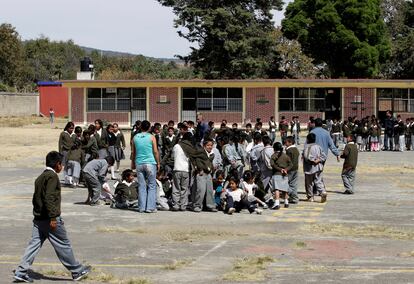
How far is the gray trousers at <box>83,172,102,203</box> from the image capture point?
17281mm

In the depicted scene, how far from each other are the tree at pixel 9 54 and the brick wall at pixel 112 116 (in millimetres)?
40232

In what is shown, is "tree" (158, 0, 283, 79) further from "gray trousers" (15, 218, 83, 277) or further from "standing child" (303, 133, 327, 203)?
"gray trousers" (15, 218, 83, 277)

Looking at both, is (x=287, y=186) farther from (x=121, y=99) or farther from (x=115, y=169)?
(x=121, y=99)

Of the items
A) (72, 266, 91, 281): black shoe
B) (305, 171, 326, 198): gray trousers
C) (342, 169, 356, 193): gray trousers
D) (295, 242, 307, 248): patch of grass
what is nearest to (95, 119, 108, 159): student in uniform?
(305, 171, 326, 198): gray trousers

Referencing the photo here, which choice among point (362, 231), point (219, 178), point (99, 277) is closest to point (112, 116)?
point (219, 178)

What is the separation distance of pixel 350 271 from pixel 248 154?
33.8 ft

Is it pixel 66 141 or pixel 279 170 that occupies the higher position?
pixel 66 141

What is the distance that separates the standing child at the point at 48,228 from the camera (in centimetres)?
980

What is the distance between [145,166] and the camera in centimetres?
1606

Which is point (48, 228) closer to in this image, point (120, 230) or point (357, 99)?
point (120, 230)

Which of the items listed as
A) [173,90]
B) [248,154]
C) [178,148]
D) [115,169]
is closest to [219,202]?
[178,148]

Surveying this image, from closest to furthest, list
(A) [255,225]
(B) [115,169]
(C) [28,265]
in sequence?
(C) [28,265] < (A) [255,225] < (B) [115,169]

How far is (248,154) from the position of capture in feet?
67.9

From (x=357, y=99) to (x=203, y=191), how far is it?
117 ft
